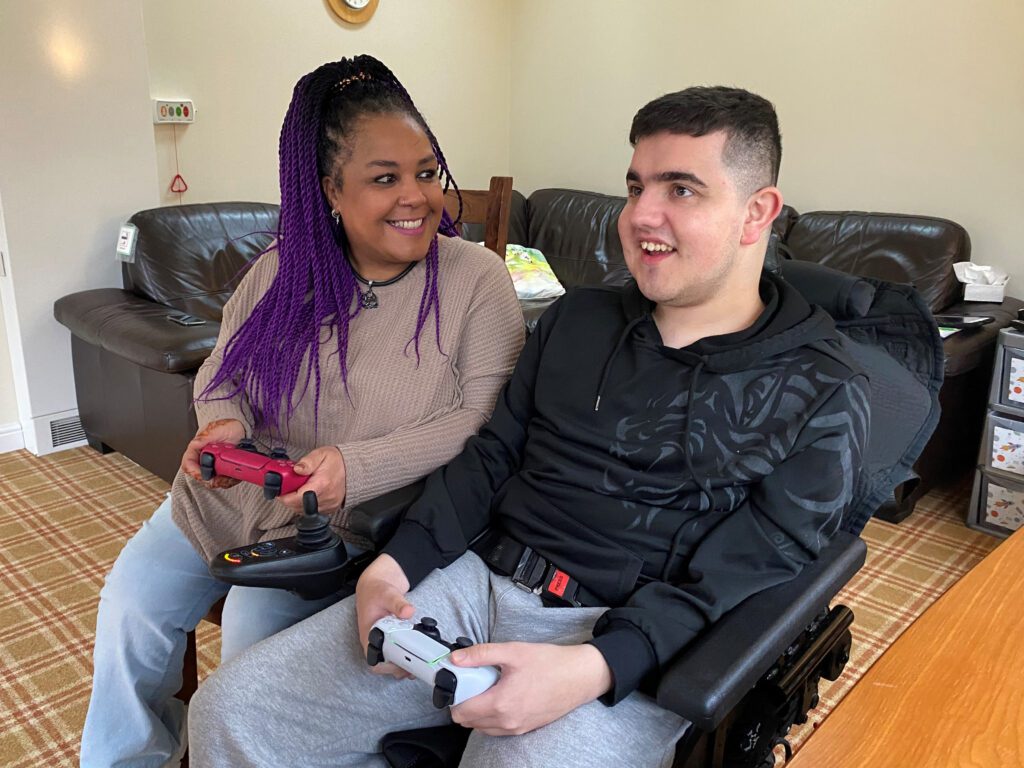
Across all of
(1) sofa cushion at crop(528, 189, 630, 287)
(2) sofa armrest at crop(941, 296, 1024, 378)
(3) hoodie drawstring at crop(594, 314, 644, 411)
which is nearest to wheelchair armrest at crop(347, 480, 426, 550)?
(3) hoodie drawstring at crop(594, 314, 644, 411)

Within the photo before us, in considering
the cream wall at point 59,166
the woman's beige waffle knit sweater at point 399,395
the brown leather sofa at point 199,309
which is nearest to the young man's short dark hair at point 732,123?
the woman's beige waffle knit sweater at point 399,395

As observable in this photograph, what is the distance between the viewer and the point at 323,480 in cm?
129

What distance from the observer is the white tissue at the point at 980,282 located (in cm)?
300

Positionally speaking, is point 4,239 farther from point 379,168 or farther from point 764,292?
point 764,292

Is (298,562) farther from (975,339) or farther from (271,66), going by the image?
(271,66)

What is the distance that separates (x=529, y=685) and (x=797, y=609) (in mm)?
346

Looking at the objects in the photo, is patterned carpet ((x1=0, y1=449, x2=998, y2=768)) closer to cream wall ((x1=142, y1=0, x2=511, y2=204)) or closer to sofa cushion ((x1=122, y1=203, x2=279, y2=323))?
sofa cushion ((x1=122, y1=203, x2=279, y2=323))

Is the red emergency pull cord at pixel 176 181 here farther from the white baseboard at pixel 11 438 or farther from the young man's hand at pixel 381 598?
the young man's hand at pixel 381 598

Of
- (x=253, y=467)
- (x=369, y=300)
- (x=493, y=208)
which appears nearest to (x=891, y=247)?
(x=493, y=208)

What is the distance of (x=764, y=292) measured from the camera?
→ 1279 millimetres

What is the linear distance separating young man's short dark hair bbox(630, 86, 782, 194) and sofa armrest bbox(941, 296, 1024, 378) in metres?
1.55

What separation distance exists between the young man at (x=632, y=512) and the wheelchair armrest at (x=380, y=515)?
32mm

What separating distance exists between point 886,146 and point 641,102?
4.13 ft

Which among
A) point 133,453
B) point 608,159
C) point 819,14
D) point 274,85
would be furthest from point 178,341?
point 819,14
